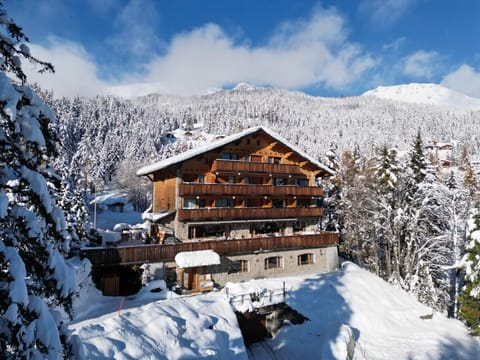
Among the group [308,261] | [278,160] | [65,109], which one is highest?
[65,109]

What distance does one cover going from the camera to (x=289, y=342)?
1781 centimetres

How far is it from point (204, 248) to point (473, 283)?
18.8 metres

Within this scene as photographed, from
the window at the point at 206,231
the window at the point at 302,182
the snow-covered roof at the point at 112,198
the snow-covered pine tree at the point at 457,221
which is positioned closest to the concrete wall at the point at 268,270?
the window at the point at 206,231

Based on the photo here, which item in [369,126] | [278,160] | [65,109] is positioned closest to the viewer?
[278,160]

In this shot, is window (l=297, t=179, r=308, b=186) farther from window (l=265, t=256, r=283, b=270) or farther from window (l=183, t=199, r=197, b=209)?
window (l=183, t=199, r=197, b=209)

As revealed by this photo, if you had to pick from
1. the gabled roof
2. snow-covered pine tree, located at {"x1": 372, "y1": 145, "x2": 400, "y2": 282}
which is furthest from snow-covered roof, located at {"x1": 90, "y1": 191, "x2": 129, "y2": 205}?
snow-covered pine tree, located at {"x1": 372, "y1": 145, "x2": 400, "y2": 282}

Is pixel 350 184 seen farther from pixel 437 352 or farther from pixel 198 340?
pixel 198 340

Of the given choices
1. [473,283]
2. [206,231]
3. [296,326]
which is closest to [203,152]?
[206,231]

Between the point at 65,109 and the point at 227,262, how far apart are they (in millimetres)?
106467

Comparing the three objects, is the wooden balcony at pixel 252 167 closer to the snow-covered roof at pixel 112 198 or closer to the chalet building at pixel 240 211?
the chalet building at pixel 240 211

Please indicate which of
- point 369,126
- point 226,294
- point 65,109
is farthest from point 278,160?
point 369,126

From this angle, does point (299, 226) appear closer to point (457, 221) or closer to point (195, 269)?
point (195, 269)

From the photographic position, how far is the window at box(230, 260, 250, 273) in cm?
2395

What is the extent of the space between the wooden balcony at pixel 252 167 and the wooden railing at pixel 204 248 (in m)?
5.93
